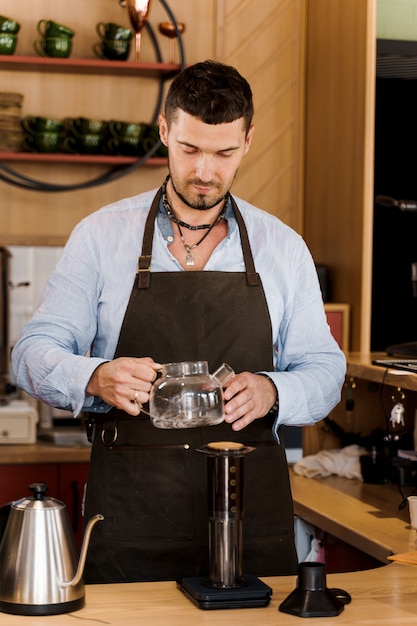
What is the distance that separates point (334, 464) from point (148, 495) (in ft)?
4.54

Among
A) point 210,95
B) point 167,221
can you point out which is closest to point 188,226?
point 167,221

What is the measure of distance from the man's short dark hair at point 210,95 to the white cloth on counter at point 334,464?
5.20 ft

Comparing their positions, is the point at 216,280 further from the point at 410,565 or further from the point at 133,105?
the point at 133,105

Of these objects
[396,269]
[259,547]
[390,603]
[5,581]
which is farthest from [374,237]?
[5,581]

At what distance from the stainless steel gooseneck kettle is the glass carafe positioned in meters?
0.24

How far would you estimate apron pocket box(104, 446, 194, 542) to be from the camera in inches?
88.4

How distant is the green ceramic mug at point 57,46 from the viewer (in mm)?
4172

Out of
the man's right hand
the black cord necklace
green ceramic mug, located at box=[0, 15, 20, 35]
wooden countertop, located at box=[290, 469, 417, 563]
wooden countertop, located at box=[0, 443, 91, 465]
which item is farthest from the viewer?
green ceramic mug, located at box=[0, 15, 20, 35]

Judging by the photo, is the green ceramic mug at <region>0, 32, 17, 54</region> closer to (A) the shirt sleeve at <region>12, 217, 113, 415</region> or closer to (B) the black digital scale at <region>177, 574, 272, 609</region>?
(A) the shirt sleeve at <region>12, 217, 113, 415</region>

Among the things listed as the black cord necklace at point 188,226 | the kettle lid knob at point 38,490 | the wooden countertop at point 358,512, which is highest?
the black cord necklace at point 188,226

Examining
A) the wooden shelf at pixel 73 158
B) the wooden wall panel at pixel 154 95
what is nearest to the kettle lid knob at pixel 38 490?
the wooden shelf at pixel 73 158

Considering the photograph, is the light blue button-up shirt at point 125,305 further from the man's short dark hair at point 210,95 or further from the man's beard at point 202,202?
the man's short dark hair at point 210,95

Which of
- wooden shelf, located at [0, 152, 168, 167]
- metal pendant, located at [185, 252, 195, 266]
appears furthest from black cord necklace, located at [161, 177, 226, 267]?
wooden shelf, located at [0, 152, 168, 167]

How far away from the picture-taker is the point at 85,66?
4.22 m
